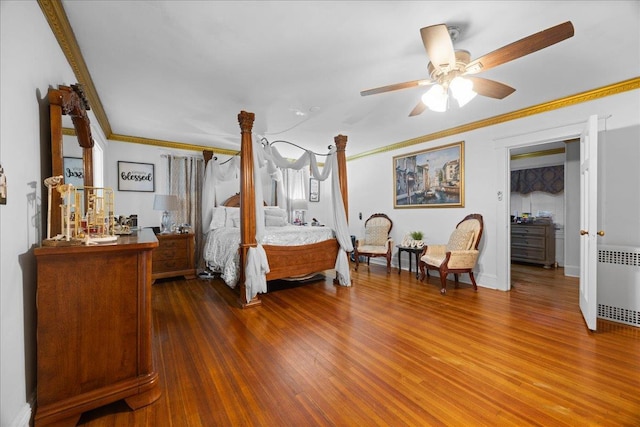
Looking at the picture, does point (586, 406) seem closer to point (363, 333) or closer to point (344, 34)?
point (363, 333)

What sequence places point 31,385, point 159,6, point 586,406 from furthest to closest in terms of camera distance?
point 159,6 < point 586,406 < point 31,385

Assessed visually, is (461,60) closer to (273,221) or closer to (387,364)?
(387,364)

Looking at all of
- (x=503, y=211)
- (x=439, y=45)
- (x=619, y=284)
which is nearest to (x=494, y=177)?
(x=503, y=211)

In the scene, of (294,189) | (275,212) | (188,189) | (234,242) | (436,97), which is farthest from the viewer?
(294,189)

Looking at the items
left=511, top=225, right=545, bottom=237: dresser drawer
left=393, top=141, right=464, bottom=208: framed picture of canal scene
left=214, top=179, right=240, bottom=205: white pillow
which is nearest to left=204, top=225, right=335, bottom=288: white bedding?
left=214, top=179, right=240, bottom=205: white pillow

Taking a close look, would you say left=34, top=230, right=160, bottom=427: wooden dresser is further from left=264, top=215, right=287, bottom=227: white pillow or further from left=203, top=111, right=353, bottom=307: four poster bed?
left=264, top=215, right=287, bottom=227: white pillow

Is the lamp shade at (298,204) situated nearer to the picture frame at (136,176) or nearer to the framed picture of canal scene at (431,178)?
the framed picture of canal scene at (431,178)

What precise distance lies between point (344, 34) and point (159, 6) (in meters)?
1.24

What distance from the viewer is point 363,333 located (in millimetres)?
2607

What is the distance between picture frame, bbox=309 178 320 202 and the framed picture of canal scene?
2.00 m

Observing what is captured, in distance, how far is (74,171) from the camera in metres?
2.13

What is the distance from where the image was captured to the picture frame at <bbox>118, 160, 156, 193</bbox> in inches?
183

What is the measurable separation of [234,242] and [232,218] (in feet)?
4.65

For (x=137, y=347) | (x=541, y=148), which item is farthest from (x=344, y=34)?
(x=541, y=148)
